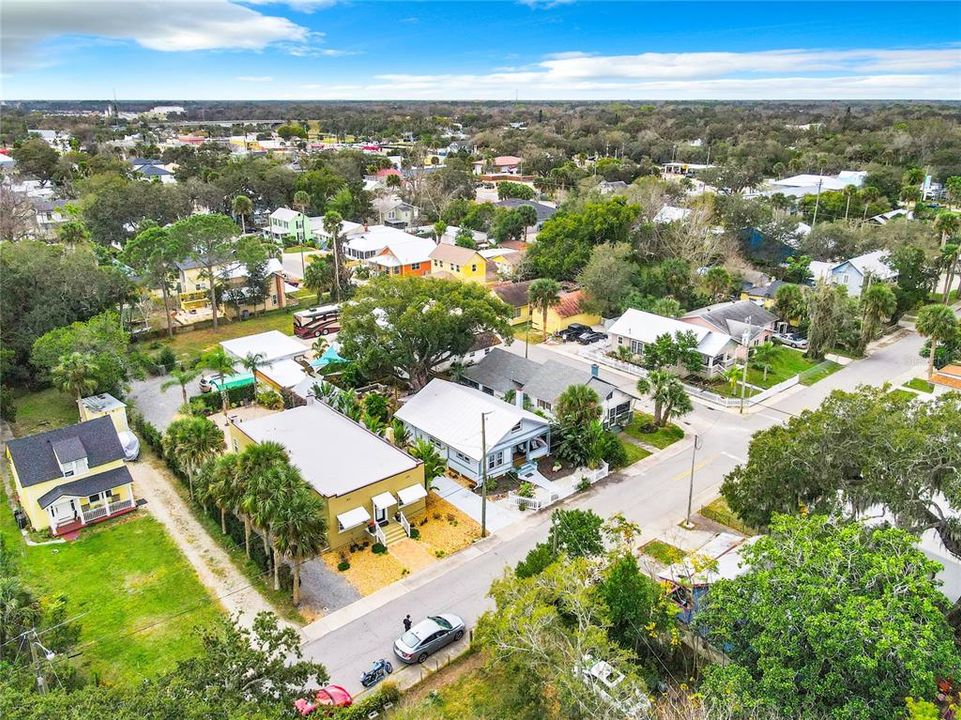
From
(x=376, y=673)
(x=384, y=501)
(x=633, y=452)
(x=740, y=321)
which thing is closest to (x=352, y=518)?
(x=384, y=501)

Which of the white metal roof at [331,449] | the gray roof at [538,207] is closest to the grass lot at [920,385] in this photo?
the white metal roof at [331,449]

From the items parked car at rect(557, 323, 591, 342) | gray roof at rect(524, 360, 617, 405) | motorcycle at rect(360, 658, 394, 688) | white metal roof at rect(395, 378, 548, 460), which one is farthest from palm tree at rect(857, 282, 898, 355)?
motorcycle at rect(360, 658, 394, 688)

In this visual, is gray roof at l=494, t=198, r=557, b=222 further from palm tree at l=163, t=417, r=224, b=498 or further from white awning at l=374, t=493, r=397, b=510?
palm tree at l=163, t=417, r=224, b=498

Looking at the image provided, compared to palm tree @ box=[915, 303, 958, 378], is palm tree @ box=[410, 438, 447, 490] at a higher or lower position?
lower

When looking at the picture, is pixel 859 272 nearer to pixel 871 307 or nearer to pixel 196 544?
pixel 871 307

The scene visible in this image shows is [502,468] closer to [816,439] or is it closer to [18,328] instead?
[816,439]
